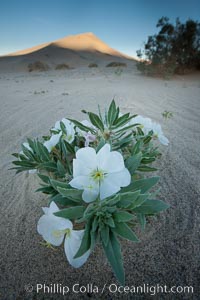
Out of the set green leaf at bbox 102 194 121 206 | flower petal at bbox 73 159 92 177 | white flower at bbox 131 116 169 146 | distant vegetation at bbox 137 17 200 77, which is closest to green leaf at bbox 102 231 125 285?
green leaf at bbox 102 194 121 206

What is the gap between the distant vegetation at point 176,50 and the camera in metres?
7.13

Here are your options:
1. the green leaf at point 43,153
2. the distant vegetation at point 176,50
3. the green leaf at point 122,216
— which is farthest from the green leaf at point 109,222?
the distant vegetation at point 176,50

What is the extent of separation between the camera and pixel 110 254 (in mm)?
693

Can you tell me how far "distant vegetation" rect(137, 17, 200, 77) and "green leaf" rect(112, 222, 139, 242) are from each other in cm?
717

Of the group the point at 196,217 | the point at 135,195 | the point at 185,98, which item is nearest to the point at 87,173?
the point at 135,195

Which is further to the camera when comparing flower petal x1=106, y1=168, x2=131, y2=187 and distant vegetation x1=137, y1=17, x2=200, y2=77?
distant vegetation x1=137, y1=17, x2=200, y2=77

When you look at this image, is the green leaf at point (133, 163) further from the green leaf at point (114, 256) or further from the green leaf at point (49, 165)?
the green leaf at point (49, 165)

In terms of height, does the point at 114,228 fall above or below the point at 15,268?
above

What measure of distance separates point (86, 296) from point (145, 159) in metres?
0.65

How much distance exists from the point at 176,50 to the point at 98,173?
26.2ft

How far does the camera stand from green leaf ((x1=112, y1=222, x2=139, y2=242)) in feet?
2.22

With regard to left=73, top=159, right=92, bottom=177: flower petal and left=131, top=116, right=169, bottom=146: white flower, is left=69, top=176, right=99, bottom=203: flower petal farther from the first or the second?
left=131, top=116, right=169, bottom=146: white flower

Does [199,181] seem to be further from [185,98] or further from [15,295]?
Answer: [185,98]

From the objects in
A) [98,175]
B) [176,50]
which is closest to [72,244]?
[98,175]
